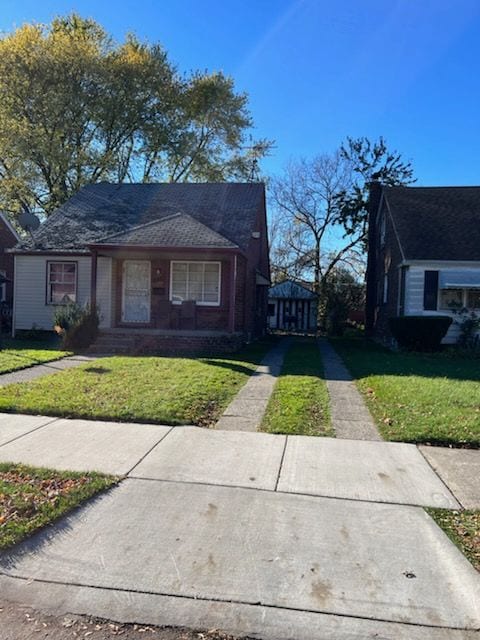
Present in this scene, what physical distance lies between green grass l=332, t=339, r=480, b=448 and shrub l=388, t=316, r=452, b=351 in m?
1.94

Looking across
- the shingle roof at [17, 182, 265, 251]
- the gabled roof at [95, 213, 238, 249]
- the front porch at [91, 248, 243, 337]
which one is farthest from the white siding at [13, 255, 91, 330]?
the gabled roof at [95, 213, 238, 249]

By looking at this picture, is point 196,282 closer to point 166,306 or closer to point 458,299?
point 166,306

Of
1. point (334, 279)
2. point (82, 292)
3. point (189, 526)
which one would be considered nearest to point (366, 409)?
point (189, 526)

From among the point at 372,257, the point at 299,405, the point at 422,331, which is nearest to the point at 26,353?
the point at 299,405

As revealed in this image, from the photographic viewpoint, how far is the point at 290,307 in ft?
122

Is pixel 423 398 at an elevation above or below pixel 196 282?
below

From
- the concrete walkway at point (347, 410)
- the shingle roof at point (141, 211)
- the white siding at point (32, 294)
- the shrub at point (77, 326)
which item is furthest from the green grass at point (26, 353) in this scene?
the concrete walkway at point (347, 410)

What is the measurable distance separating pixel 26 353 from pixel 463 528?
1133cm

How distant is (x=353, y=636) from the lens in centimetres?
255

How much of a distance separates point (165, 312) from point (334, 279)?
18189mm

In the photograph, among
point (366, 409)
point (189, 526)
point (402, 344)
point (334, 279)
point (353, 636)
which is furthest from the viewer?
point (334, 279)

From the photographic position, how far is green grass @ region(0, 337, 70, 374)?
34.9ft

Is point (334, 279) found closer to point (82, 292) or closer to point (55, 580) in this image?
point (82, 292)

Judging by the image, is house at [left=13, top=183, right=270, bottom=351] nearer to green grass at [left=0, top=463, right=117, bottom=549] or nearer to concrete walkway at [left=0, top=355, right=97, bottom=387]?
concrete walkway at [left=0, top=355, right=97, bottom=387]
